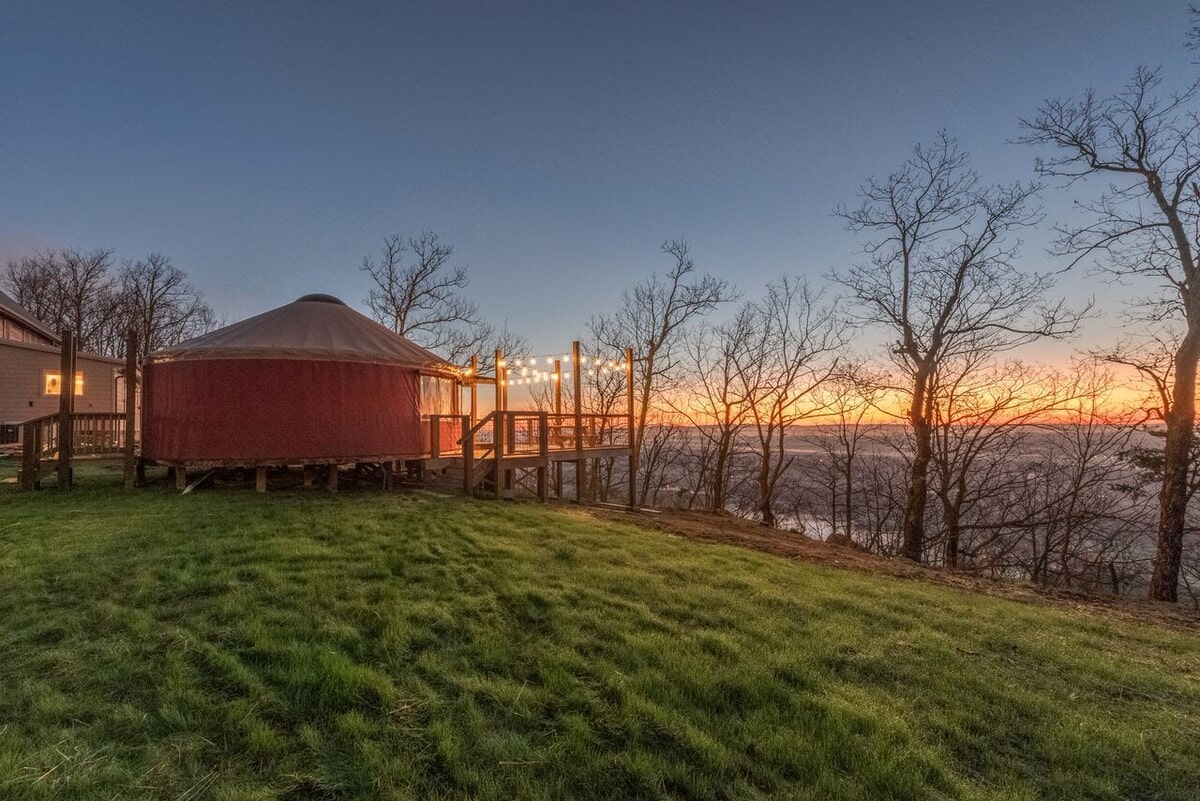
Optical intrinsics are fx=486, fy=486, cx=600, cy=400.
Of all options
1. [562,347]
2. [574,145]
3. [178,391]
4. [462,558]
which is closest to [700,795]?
[462,558]

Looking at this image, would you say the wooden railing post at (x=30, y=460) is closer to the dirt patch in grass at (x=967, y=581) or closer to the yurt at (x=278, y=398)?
the yurt at (x=278, y=398)

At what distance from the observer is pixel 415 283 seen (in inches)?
704

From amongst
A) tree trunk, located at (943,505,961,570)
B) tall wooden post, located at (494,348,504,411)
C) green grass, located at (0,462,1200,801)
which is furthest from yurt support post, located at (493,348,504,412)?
tree trunk, located at (943,505,961,570)

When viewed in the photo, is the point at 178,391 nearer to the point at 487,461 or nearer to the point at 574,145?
the point at 487,461

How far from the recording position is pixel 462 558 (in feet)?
14.6

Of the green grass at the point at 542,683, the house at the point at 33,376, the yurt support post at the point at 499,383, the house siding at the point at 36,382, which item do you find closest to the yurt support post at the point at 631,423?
the yurt support post at the point at 499,383

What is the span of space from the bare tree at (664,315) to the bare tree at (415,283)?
6.55 metres

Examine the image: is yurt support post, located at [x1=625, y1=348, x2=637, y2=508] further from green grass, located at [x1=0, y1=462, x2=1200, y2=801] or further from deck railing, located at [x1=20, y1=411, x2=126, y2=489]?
deck railing, located at [x1=20, y1=411, x2=126, y2=489]

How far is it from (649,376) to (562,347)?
1079cm

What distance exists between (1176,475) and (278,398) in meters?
13.8

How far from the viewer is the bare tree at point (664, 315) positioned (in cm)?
1645

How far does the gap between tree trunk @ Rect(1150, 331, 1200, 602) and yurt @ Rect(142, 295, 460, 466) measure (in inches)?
Result: 466

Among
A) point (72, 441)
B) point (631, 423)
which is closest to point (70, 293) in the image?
point (72, 441)

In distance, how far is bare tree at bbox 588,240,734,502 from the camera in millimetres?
16453
